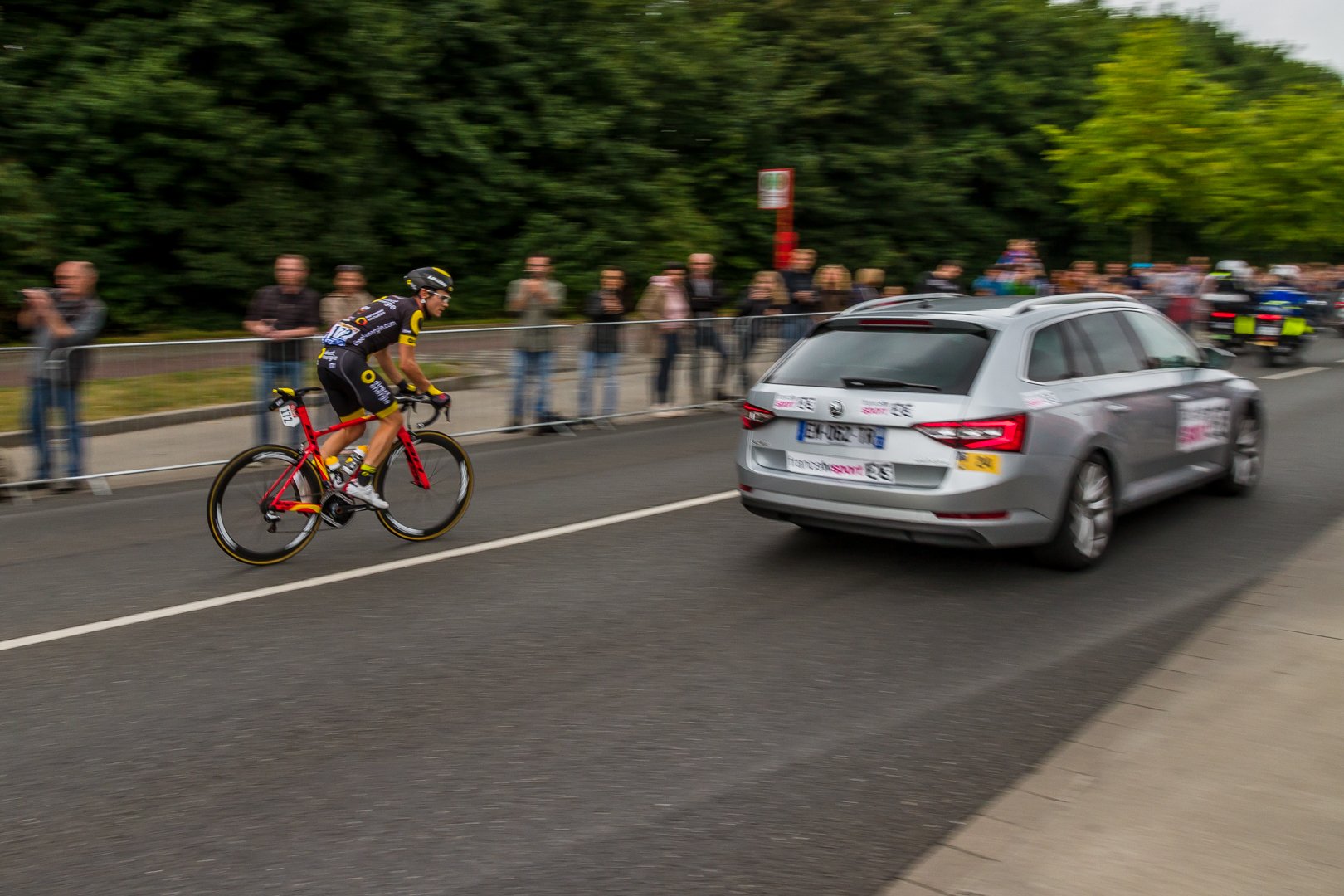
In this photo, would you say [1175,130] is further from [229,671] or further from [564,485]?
[229,671]

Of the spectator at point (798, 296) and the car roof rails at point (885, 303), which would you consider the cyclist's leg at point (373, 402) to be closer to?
the car roof rails at point (885, 303)

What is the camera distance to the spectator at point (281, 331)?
36.4ft

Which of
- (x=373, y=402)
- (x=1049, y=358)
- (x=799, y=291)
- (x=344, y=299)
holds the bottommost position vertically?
(x=373, y=402)

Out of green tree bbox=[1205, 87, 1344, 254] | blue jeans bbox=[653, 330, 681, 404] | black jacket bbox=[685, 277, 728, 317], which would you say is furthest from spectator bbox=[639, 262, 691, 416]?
green tree bbox=[1205, 87, 1344, 254]

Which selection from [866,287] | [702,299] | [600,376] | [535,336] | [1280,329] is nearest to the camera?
[535,336]

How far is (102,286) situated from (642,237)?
1051 cm

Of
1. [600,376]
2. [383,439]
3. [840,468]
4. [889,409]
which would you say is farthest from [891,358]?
[600,376]

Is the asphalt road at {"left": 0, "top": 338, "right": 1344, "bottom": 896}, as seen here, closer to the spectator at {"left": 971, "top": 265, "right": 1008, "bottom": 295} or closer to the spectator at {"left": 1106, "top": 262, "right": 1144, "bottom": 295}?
the spectator at {"left": 971, "top": 265, "right": 1008, "bottom": 295}

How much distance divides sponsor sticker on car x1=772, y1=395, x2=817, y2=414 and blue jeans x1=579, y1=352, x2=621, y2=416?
266 inches

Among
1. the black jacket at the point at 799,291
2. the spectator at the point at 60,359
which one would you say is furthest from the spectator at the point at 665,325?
the spectator at the point at 60,359

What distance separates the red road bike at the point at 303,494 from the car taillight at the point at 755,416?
1975 millimetres

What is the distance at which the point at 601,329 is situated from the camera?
1382 cm

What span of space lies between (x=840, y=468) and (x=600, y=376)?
24.1 ft

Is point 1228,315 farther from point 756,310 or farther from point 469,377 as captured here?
point 469,377
